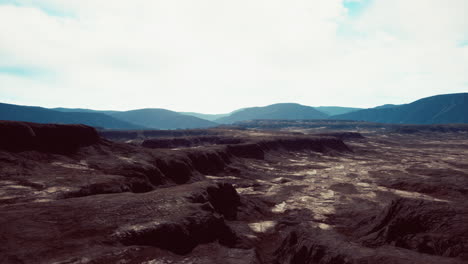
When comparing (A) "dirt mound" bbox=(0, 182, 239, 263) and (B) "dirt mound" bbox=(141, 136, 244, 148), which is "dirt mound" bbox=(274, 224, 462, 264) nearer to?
(A) "dirt mound" bbox=(0, 182, 239, 263)

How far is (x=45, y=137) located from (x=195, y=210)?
3601 cm

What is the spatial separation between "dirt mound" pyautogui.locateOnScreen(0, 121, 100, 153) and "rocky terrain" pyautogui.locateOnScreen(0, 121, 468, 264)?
0.17 m

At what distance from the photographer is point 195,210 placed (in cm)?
2386

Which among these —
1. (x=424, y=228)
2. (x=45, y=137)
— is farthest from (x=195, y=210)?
(x=45, y=137)

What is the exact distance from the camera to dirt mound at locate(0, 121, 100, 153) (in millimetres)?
41250

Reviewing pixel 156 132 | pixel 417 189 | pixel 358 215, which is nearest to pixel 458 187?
pixel 417 189

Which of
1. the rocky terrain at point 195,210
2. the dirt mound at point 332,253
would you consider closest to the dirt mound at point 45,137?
the rocky terrain at point 195,210

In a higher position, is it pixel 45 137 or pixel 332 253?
pixel 45 137

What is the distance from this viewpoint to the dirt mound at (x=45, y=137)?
135ft

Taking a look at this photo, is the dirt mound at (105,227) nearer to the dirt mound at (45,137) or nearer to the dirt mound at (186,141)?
the dirt mound at (45,137)

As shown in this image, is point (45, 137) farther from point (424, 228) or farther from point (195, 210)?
point (424, 228)

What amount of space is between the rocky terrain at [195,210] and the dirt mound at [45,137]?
171mm

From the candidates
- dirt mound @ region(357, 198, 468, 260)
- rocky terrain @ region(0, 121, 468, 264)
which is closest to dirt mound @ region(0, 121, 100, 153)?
rocky terrain @ region(0, 121, 468, 264)

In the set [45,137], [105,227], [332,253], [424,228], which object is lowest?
[332,253]
